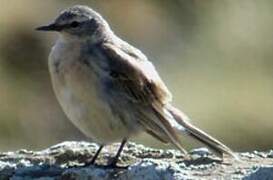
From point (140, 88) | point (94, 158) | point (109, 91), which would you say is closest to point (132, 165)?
point (94, 158)

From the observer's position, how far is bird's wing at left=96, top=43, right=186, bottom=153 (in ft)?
41.6

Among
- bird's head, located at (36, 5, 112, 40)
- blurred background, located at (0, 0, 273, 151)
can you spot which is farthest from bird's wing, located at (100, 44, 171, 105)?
blurred background, located at (0, 0, 273, 151)

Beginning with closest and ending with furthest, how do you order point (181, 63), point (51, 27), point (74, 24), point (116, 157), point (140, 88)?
1. point (116, 157)
2. point (140, 88)
3. point (51, 27)
4. point (74, 24)
5. point (181, 63)

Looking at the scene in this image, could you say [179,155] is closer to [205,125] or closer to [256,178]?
[256,178]

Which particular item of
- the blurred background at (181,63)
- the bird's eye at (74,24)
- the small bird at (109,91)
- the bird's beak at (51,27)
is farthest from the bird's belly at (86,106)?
the blurred background at (181,63)

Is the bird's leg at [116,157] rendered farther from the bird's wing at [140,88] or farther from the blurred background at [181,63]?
the blurred background at [181,63]

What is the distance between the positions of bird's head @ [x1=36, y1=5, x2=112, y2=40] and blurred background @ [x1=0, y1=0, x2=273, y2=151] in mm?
6761

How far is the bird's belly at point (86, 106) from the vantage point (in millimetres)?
12398

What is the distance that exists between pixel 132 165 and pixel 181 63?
41.6 ft

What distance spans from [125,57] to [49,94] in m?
10.1

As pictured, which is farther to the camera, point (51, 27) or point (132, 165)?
point (51, 27)

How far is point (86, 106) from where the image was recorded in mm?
12414

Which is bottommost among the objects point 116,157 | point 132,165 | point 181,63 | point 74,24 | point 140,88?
point 132,165

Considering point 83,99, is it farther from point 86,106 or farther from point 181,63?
point 181,63
